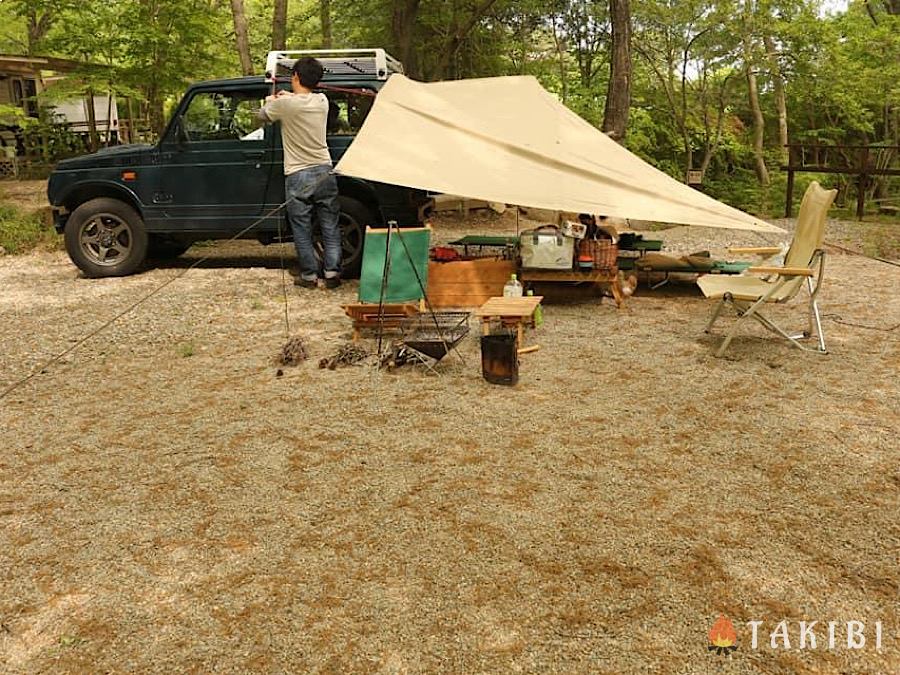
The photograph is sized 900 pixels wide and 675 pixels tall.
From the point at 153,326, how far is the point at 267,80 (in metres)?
2.56

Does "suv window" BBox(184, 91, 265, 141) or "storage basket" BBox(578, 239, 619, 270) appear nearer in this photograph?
"storage basket" BBox(578, 239, 619, 270)

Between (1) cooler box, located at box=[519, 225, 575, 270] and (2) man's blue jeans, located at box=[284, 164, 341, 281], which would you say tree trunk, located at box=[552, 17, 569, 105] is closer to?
(2) man's blue jeans, located at box=[284, 164, 341, 281]

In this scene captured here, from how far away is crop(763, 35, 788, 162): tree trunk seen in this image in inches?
542

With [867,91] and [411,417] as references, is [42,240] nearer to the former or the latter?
[411,417]

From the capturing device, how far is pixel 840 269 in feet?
25.1

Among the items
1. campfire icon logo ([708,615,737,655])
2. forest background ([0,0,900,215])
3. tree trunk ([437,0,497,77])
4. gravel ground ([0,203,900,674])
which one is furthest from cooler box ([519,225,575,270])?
tree trunk ([437,0,497,77])

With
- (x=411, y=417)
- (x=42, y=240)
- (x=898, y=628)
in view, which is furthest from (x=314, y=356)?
(x=42, y=240)

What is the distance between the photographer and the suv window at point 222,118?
276 inches

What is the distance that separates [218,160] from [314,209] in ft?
3.59

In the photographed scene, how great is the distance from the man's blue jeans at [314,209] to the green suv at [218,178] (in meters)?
0.37

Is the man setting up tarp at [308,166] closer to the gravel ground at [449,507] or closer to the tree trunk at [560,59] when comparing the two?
the gravel ground at [449,507]

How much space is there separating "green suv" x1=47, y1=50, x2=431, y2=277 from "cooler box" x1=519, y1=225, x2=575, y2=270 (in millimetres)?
1347

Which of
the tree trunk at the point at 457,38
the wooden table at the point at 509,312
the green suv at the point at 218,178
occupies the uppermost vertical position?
the tree trunk at the point at 457,38

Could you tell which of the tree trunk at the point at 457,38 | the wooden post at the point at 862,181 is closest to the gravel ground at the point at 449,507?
the wooden post at the point at 862,181
